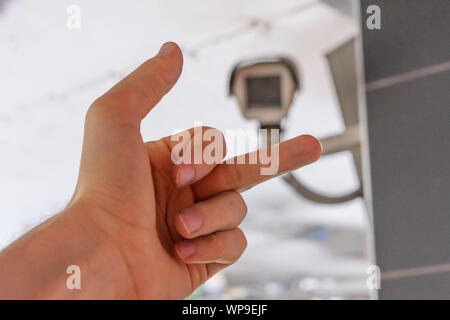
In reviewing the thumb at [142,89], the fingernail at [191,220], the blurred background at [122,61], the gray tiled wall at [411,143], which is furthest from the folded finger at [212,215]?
the blurred background at [122,61]

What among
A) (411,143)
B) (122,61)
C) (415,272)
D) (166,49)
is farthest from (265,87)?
(122,61)

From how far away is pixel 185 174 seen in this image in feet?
1.84

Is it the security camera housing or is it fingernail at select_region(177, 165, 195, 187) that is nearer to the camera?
fingernail at select_region(177, 165, 195, 187)

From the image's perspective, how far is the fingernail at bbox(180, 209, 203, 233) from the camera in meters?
0.56

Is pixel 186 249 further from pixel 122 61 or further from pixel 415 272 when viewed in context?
pixel 122 61

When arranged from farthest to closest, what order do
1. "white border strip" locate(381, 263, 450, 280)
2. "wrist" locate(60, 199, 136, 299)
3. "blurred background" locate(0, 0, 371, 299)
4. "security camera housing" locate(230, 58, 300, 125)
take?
1. "blurred background" locate(0, 0, 371, 299)
2. "security camera housing" locate(230, 58, 300, 125)
3. "white border strip" locate(381, 263, 450, 280)
4. "wrist" locate(60, 199, 136, 299)

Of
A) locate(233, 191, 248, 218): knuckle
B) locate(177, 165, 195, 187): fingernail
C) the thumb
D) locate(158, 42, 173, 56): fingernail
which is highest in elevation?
locate(158, 42, 173, 56): fingernail

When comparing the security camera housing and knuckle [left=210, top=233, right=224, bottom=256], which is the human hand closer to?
knuckle [left=210, top=233, right=224, bottom=256]

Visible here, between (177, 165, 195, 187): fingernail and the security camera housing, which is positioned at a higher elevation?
the security camera housing

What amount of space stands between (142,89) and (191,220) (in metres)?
0.15

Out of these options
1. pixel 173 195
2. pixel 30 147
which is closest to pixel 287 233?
pixel 30 147

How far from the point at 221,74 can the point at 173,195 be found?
104 inches

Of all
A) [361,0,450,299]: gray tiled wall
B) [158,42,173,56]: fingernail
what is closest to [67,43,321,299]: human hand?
[158,42,173,56]: fingernail

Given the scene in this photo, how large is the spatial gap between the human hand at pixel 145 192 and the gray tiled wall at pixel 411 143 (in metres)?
0.50
